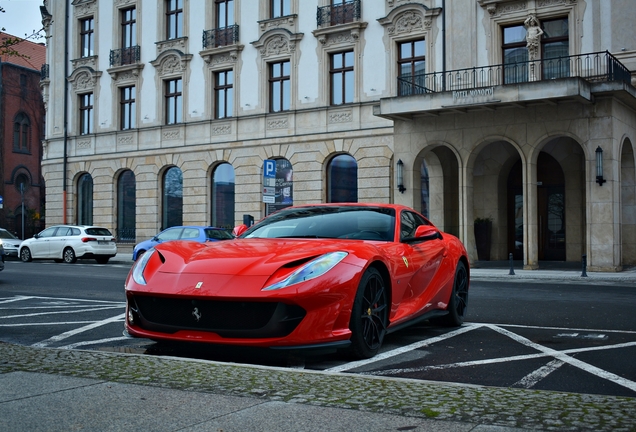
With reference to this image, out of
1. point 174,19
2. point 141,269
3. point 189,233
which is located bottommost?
point 141,269

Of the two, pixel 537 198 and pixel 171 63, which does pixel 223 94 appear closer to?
pixel 171 63

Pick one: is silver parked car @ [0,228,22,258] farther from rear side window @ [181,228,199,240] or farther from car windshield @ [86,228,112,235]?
rear side window @ [181,228,199,240]

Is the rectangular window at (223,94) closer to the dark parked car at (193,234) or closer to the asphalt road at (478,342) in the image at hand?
the dark parked car at (193,234)

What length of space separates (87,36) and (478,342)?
116ft

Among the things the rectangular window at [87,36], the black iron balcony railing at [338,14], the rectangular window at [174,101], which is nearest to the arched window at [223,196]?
the rectangular window at [174,101]

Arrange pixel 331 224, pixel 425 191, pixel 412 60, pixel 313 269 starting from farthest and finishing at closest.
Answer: pixel 425 191 → pixel 412 60 → pixel 331 224 → pixel 313 269

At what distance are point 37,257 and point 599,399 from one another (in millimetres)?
28985

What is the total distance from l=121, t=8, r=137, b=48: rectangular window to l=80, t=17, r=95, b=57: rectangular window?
2137 millimetres

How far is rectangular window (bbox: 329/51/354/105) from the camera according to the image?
Answer: 29.6 metres

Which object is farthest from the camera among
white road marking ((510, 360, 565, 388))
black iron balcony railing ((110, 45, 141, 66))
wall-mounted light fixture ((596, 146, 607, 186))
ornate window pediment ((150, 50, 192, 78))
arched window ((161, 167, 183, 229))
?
black iron balcony railing ((110, 45, 141, 66))

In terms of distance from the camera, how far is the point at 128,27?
121 feet

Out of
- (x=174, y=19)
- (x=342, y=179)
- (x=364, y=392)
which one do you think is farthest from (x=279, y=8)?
(x=364, y=392)

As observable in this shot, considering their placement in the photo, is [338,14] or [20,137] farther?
[20,137]

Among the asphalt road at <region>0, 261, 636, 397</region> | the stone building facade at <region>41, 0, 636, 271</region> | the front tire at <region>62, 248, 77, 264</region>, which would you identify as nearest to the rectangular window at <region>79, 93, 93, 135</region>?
the stone building facade at <region>41, 0, 636, 271</region>
